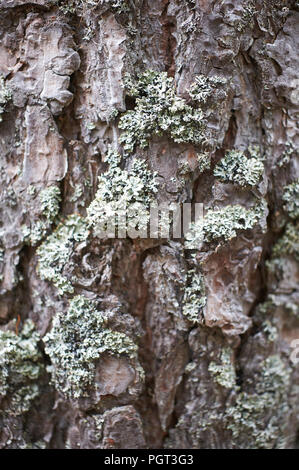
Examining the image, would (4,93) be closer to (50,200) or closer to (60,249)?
(50,200)

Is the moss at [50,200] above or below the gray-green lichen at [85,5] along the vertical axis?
below

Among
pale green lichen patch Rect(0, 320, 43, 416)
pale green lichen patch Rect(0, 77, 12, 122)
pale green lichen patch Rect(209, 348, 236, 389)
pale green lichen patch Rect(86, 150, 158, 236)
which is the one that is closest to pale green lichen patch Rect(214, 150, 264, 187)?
pale green lichen patch Rect(86, 150, 158, 236)

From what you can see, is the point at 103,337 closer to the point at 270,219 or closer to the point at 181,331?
the point at 181,331

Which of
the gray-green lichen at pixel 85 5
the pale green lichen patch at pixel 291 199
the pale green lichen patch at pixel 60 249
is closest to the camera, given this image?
the gray-green lichen at pixel 85 5

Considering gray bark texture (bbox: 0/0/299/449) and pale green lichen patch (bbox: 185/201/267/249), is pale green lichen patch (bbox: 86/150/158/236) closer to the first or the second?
gray bark texture (bbox: 0/0/299/449)

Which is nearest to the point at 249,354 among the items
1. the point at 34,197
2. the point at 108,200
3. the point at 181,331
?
the point at 181,331

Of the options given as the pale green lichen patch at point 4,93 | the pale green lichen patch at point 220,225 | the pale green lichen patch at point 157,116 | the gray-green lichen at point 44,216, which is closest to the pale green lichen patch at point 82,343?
the gray-green lichen at point 44,216

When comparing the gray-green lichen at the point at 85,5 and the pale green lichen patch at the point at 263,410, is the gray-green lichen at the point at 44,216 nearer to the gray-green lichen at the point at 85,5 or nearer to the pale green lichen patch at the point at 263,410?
the gray-green lichen at the point at 85,5
